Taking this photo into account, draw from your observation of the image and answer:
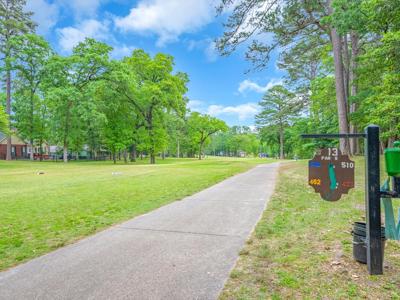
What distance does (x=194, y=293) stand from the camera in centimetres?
228

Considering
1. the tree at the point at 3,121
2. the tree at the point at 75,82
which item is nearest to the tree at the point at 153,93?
the tree at the point at 75,82

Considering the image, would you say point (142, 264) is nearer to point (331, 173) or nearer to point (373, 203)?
point (331, 173)

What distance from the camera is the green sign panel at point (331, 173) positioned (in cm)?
291

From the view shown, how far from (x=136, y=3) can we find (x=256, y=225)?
16733 millimetres

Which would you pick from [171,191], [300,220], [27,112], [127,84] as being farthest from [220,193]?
[27,112]

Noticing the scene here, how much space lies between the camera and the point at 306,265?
2.79 meters

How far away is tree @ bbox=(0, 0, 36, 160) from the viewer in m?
26.8

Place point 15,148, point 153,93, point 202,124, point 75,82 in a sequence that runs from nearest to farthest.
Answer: point 75,82
point 153,93
point 15,148
point 202,124

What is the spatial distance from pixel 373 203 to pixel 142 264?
2.63 m

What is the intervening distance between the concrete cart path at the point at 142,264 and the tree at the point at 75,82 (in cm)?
2328

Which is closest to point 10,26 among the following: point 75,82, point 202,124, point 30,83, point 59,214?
point 30,83

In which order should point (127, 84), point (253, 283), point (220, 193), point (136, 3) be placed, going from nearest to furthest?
point (253, 283) → point (220, 193) → point (136, 3) → point (127, 84)

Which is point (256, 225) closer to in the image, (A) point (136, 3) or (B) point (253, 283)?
(B) point (253, 283)

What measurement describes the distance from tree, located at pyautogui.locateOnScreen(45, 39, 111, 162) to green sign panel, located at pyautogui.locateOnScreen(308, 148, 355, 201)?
25.1 meters
